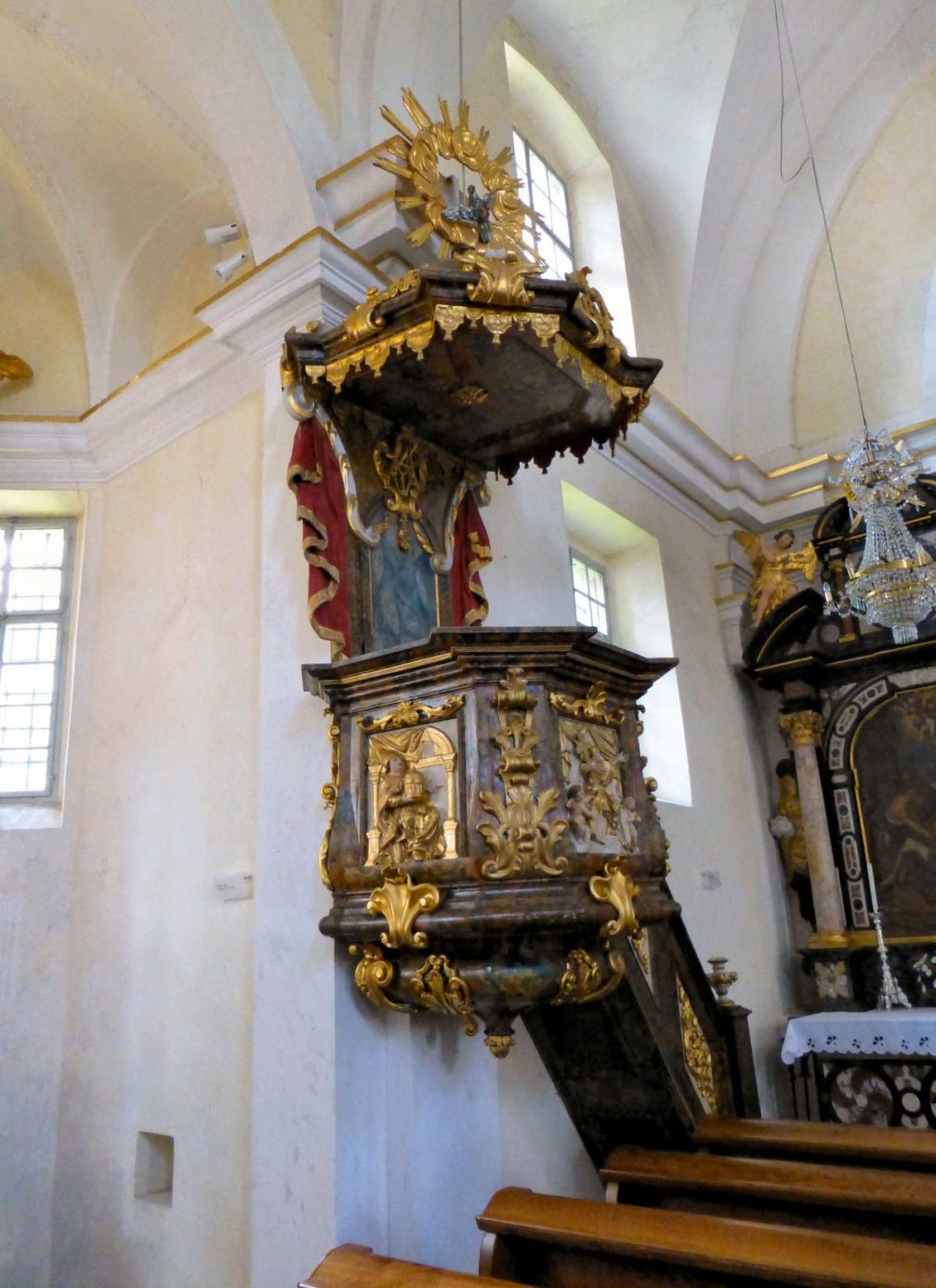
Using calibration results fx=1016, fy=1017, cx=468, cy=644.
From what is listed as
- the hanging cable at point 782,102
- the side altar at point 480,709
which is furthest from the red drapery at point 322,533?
the hanging cable at point 782,102

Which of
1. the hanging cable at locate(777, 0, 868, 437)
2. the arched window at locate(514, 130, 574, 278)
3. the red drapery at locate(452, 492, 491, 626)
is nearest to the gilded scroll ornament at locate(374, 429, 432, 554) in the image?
the red drapery at locate(452, 492, 491, 626)

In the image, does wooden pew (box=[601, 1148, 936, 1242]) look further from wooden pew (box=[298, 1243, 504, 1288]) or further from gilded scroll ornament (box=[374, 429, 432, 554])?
gilded scroll ornament (box=[374, 429, 432, 554])

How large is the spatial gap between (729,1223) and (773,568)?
17.3 feet

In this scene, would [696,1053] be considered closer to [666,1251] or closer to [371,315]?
[666,1251]

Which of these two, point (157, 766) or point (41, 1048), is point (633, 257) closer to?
point (157, 766)

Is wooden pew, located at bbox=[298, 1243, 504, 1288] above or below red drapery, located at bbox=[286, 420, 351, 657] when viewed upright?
below

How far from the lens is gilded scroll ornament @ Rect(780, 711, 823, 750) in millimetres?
6961

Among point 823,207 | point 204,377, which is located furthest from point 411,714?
point 823,207

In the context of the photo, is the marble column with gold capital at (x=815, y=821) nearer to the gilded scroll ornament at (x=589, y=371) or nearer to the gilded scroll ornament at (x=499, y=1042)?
the gilded scroll ornament at (x=589, y=371)

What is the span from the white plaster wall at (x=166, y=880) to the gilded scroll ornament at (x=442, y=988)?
940 mm

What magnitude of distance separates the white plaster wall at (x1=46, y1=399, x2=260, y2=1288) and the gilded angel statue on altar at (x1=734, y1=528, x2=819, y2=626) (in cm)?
429

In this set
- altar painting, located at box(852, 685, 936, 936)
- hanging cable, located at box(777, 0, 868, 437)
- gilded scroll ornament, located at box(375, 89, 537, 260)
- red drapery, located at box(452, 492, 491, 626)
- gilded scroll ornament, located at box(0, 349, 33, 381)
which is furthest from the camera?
hanging cable, located at box(777, 0, 868, 437)

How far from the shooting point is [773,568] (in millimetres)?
7391

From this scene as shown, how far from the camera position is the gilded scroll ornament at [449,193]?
4.04 metres
